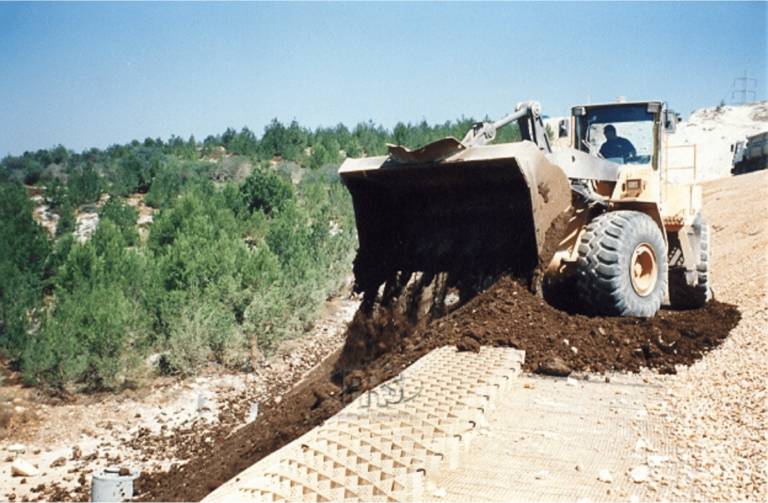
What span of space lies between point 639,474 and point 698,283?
5097mm

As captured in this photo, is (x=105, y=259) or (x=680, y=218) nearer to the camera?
(x=680, y=218)

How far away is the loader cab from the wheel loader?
1 cm

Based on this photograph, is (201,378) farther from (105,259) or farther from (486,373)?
(486,373)

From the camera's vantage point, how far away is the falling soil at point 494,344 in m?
4.93

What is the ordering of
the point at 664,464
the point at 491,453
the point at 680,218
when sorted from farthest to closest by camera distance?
the point at 680,218 < the point at 491,453 < the point at 664,464

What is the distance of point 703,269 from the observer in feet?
25.8

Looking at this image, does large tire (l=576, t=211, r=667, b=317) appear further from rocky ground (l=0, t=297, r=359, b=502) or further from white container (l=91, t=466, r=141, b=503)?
white container (l=91, t=466, r=141, b=503)

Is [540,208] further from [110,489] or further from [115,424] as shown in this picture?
[115,424]

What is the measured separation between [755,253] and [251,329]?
902cm

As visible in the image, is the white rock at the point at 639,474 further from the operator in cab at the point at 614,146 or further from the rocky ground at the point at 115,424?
the operator in cab at the point at 614,146

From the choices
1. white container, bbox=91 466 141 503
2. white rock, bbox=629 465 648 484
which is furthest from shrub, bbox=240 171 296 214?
white rock, bbox=629 465 648 484

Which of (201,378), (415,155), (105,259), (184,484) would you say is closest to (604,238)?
(415,155)

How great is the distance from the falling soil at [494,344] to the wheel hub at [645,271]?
381 millimetres

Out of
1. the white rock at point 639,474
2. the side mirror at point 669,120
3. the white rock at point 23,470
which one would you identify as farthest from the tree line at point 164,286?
the white rock at point 639,474
